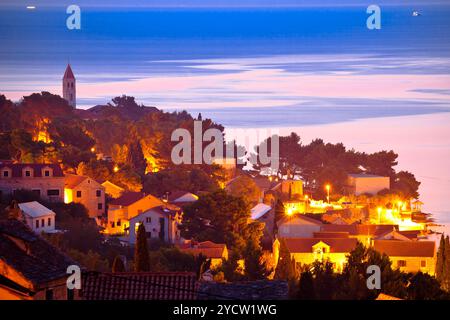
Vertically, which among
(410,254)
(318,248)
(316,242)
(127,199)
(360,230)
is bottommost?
(410,254)

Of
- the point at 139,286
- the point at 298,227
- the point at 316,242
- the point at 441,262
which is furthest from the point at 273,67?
A: the point at 139,286

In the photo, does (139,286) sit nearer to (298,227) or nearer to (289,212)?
(298,227)

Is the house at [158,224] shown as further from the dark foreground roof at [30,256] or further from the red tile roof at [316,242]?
the dark foreground roof at [30,256]

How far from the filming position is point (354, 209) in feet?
105

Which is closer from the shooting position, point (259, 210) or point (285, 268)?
point (285, 268)

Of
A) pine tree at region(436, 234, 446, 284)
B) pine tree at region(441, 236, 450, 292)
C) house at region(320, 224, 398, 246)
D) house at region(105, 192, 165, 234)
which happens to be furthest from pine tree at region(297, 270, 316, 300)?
house at region(105, 192, 165, 234)

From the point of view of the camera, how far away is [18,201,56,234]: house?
22.7 meters

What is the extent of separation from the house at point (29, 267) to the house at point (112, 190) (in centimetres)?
2071

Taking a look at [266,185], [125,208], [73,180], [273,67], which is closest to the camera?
[125,208]

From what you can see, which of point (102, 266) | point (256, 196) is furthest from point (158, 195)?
point (102, 266)

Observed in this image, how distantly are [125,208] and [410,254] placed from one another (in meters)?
7.31

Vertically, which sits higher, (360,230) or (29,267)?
(29,267)

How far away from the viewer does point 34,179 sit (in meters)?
26.8

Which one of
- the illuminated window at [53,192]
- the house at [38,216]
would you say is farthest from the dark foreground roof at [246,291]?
the illuminated window at [53,192]
